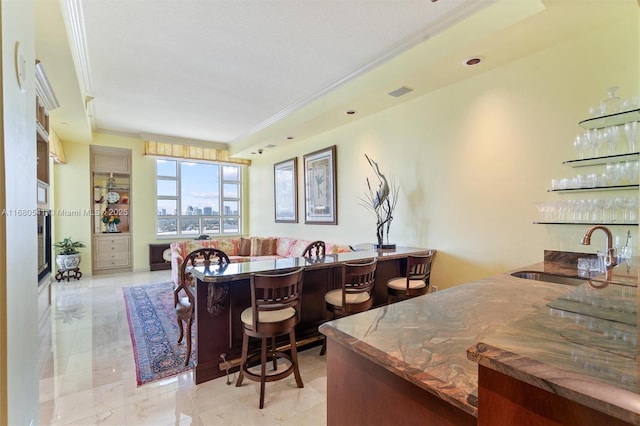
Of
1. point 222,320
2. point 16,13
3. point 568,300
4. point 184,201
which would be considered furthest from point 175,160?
point 568,300

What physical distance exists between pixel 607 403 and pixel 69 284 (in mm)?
7539

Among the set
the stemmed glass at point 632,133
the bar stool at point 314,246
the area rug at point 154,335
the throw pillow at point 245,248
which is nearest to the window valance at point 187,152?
the throw pillow at point 245,248

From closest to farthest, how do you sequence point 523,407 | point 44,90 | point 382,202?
point 523,407 → point 44,90 → point 382,202

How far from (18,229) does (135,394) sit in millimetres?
1800

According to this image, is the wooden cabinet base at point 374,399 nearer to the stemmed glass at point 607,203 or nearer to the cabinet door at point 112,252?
the stemmed glass at point 607,203

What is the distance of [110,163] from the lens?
670 cm

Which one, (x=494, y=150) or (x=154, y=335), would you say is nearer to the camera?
(x=494, y=150)

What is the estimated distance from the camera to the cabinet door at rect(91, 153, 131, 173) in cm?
654

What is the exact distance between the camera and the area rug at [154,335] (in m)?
2.64

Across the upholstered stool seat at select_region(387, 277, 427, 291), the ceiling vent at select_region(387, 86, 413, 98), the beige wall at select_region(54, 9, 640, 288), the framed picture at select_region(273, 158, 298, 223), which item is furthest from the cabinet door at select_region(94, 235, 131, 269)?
the ceiling vent at select_region(387, 86, 413, 98)

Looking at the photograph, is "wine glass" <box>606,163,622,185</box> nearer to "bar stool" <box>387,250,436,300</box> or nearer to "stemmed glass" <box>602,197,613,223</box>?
"stemmed glass" <box>602,197,613,223</box>

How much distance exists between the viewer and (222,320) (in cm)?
257

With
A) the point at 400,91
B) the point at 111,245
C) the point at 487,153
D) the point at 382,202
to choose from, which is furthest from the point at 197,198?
the point at 487,153

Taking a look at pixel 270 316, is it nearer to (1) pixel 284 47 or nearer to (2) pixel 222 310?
(2) pixel 222 310
